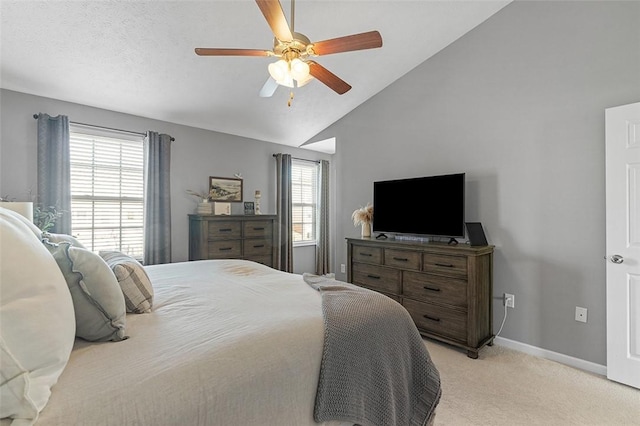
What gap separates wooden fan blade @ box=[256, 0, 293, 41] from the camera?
1.58 meters

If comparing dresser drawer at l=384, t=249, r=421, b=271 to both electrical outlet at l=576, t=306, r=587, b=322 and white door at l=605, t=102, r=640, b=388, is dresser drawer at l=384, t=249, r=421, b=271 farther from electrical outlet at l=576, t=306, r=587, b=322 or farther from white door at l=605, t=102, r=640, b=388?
white door at l=605, t=102, r=640, b=388

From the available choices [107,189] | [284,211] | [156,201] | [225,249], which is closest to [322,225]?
[284,211]

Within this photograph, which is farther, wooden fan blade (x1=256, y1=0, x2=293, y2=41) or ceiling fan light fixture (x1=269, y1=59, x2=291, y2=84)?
ceiling fan light fixture (x1=269, y1=59, x2=291, y2=84)

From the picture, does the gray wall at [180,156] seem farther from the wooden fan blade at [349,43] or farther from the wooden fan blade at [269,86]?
the wooden fan blade at [349,43]

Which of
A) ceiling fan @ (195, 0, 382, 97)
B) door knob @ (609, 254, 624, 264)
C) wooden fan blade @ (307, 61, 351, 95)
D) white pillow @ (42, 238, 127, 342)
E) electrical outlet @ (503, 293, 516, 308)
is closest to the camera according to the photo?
white pillow @ (42, 238, 127, 342)

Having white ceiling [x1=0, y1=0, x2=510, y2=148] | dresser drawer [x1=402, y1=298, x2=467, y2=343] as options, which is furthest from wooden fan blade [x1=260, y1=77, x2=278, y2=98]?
dresser drawer [x1=402, y1=298, x2=467, y2=343]

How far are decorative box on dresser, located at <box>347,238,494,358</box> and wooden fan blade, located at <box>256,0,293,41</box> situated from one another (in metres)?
2.16

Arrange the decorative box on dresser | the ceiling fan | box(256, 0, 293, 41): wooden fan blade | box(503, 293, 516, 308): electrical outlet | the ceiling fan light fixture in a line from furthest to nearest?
box(503, 293, 516, 308): electrical outlet
the decorative box on dresser
the ceiling fan light fixture
the ceiling fan
box(256, 0, 293, 41): wooden fan blade

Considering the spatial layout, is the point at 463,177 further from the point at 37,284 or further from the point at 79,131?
the point at 79,131

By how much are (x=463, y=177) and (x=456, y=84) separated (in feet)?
3.66

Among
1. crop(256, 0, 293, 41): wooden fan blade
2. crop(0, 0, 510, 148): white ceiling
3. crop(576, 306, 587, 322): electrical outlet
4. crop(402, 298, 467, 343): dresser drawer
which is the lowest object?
crop(402, 298, 467, 343): dresser drawer

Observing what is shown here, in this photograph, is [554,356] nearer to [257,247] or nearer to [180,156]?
[257,247]

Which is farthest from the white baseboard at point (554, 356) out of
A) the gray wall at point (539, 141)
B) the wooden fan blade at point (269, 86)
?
the wooden fan blade at point (269, 86)

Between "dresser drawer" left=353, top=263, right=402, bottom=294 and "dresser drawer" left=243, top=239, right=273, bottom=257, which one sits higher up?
"dresser drawer" left=243, top=239, right=273, bottom=257
